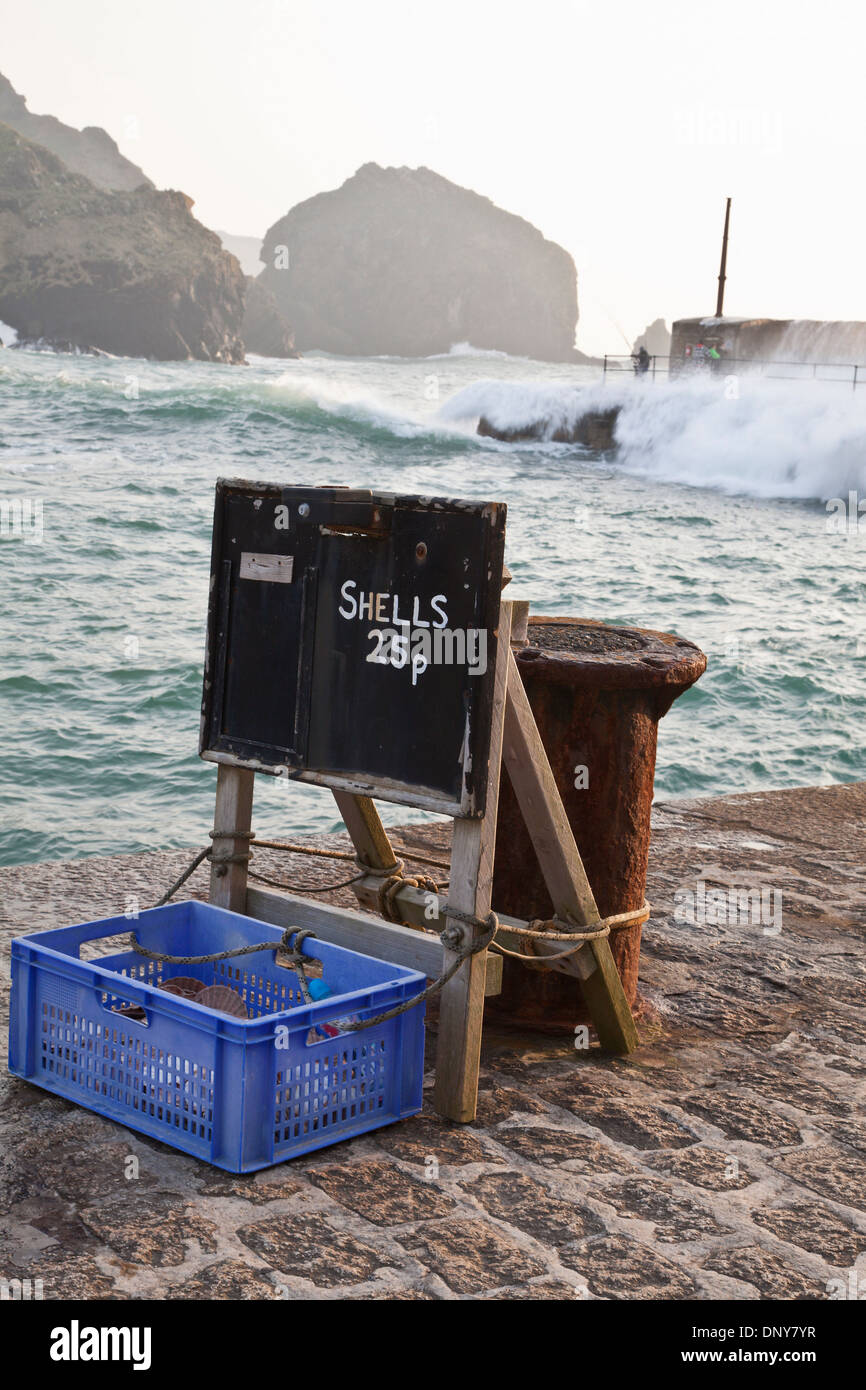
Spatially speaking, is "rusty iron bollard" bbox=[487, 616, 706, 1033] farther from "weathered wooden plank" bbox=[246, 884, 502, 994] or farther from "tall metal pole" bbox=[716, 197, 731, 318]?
"tall metal pole" bbox=[716, 197, 731, 318]

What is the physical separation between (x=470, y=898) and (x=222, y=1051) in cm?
79

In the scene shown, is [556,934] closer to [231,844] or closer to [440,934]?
[440,934]

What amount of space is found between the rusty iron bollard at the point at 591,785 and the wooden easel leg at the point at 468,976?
0.61 m

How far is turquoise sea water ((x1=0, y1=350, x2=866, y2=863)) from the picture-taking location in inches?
569

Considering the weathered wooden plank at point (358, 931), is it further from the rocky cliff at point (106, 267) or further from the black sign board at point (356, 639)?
the rocky cliff at point (106, 267)

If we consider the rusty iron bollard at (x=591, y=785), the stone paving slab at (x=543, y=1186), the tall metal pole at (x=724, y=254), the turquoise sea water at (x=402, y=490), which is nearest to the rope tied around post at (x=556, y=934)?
the rusty iron bollard at (x=591, y=785)

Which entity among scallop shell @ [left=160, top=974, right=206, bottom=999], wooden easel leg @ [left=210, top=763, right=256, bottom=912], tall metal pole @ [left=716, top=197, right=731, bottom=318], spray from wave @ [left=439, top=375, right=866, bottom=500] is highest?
tall metal pole @ [left=716, top=197, right=731, bottom=318]

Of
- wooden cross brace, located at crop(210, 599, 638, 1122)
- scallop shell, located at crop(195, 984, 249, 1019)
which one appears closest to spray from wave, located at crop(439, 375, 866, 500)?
wooden cross brace, located at crop(210, 599, 638, 1122)

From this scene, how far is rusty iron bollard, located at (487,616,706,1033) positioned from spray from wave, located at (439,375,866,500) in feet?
129

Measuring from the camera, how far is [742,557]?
30625mm

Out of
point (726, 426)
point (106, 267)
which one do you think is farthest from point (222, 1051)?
point (106, 267)
